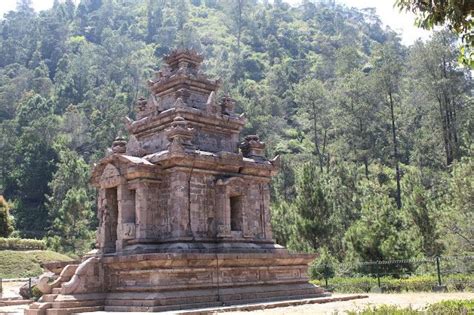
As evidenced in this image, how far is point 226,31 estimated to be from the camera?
141m

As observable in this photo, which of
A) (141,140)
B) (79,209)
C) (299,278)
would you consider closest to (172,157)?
(141,140)

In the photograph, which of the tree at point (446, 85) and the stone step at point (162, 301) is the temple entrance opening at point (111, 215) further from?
the tree at point (446, 85)

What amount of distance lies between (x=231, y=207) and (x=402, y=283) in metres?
8.10

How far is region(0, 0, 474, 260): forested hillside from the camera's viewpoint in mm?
26969

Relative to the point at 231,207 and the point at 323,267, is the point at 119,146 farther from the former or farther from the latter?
the point at 323,267

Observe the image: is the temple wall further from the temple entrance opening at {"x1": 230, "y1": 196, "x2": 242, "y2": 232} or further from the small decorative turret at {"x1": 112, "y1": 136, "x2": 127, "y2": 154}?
the small decorative turret at {"x1": 112, "y1": 136, "x2": 127, "y2": 154}

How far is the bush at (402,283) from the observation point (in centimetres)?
2009

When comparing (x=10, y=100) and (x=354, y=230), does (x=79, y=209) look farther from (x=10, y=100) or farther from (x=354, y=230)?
(x=10, y=100)

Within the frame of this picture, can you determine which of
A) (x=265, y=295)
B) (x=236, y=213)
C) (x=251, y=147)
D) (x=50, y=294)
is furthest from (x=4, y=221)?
(x=265, y=295)

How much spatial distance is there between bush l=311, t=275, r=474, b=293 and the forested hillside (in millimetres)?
1953

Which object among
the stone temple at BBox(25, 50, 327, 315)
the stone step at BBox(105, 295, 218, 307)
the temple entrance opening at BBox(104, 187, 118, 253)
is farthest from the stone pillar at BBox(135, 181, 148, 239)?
the stone step at BBox(105, 295, 218, 307)

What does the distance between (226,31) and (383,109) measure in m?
91.5

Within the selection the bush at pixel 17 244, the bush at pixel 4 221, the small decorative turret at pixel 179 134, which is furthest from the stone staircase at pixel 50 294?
the bush at pixel 4 221

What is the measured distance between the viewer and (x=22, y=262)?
34594 millimetres
